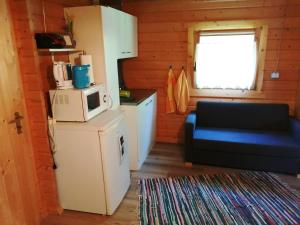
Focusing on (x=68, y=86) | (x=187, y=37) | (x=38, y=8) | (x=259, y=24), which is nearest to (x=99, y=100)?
(x=68, y=86)

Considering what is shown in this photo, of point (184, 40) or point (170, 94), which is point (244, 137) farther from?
point (184, 40)

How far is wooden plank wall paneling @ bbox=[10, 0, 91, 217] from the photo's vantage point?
1.84 metres

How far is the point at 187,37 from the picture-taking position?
3.37 metres

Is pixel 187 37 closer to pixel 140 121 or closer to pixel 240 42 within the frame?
pixel 240 42

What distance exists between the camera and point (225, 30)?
126 inches

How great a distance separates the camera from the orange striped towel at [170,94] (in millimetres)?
3520

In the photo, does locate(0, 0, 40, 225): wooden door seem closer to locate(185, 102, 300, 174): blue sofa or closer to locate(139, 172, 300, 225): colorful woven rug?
locate(139, 172, 300, 225): colorful woven rug

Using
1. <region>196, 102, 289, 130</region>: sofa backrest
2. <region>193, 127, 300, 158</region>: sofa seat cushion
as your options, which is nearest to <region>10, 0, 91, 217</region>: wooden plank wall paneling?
<region>193, 127, 300, 158</region>: sofa seat cushion

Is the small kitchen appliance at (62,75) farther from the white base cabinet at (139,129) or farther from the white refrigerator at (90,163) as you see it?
the white base cabinet at (139,129)

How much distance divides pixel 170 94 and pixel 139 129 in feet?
3.04

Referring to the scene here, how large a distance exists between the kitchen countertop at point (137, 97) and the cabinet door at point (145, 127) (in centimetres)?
8

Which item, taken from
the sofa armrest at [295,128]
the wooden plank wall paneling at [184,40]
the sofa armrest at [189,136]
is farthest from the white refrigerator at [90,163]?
the sofa armrest at [295,128]

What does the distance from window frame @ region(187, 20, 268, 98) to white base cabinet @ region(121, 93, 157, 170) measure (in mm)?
732

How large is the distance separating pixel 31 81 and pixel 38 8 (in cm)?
61
